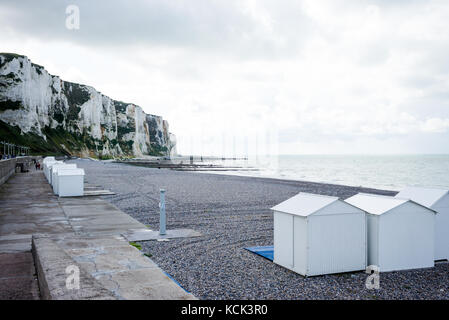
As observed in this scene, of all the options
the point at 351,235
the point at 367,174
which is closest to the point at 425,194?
the point at 351,235

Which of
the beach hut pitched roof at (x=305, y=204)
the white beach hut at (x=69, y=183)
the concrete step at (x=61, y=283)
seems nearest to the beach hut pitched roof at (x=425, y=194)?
the beach hut pitched roof at (x=305, y=204)

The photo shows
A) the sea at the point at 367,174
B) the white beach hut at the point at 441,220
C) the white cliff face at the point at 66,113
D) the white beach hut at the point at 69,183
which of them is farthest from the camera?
the white cliff face at the point at 66,113

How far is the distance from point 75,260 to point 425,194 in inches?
270

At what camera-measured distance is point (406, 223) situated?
6609mm

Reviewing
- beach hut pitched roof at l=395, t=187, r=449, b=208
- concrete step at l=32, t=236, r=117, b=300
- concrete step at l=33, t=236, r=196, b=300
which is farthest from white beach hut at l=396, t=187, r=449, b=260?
concrete step at l=32, t=236, r=117, b=300

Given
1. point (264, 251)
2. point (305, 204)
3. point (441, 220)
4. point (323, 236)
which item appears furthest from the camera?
point (264, 251)

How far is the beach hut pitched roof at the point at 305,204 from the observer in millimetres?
6198

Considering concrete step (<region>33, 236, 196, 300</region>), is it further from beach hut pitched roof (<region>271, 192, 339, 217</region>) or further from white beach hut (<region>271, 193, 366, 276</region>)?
beach hut pitched roof (<region>271, 192, 339, 217</region>)

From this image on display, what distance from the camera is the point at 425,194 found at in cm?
762

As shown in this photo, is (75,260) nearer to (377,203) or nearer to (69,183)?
(377,203)

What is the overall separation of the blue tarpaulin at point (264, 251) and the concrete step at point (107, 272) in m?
2.36

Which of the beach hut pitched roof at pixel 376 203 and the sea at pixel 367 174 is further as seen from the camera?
the sea at pixel 367 174

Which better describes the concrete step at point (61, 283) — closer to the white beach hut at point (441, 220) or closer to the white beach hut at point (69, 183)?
the white beach hut at point (441, 220)

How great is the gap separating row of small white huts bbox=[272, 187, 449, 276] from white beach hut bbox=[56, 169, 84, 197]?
12930 millimetres
